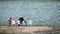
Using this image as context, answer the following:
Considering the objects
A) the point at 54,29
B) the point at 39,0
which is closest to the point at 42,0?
the point at 39,0

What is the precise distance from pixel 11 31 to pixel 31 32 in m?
0.39

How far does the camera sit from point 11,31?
339cm

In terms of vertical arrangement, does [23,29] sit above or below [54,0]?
below

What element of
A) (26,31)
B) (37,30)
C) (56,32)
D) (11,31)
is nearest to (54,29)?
(56,32)

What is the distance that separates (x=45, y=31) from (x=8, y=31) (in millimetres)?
753

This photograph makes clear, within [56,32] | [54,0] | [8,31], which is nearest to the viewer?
[8,31]

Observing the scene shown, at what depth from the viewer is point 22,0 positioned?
14.1m

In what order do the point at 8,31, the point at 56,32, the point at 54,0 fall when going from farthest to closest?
the point at 54,0 → the point at 56,32 → the point at 8,31

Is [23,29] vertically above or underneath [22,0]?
underneath

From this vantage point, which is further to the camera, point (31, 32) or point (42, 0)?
point (42, 0)

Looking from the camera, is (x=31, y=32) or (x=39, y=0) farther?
(x=39, y=0)

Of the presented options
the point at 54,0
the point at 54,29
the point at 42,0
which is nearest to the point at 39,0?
the point at 42,0

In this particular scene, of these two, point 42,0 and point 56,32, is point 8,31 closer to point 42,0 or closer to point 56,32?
point 56,32

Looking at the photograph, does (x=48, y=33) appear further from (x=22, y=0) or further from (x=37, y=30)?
(x=22, y=0)
